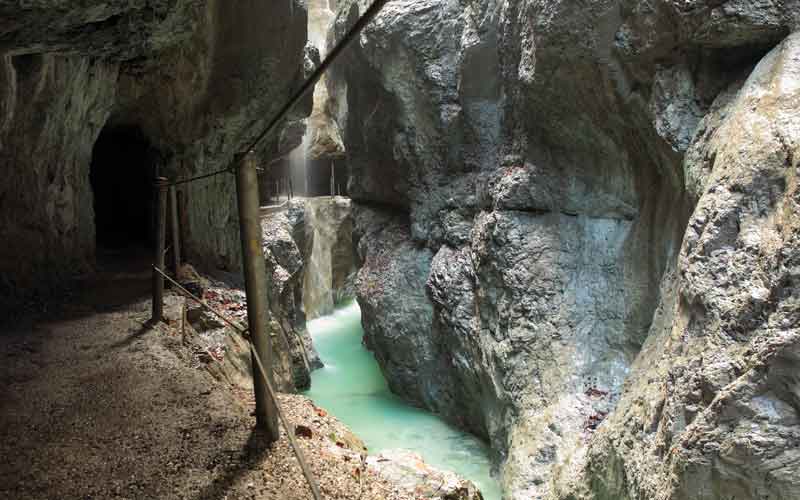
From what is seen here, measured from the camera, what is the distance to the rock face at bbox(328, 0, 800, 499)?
3.79 meters

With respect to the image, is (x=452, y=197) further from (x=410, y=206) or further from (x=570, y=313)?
(x=570, y=313)

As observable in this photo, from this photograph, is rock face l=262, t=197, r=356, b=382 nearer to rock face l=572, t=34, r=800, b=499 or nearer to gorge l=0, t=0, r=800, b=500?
gorge l=0, t=0, r=800, b=500

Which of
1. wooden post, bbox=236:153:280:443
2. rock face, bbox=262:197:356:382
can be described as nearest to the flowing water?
rock face, bbox=262:197:356:382

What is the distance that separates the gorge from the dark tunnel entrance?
0.06m

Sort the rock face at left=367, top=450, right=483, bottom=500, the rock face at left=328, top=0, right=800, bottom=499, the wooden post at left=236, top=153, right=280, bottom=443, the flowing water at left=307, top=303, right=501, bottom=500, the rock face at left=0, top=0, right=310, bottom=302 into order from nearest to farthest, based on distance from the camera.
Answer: the wooden post at left=236, top=153, right=280, bottom=443 < the rock face at left=367, top=450, right=483, bottom=500 < the rock face at left=328, top=0, right=800, bottom=499 < the rock face at left=0, top=0, right=310, bottom=302 < the flowing water at left=307, top=303, right=501, bottom=500

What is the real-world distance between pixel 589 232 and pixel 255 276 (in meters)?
6.14

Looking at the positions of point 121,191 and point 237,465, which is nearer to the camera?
point 237,465

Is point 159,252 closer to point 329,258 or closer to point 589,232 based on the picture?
point 589,232

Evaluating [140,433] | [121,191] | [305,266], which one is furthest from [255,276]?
[305,266]

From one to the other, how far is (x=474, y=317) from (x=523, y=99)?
12.3ft

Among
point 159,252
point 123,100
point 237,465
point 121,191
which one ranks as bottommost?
point 237,465

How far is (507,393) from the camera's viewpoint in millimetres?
8086

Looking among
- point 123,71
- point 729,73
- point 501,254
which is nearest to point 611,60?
point 729,73

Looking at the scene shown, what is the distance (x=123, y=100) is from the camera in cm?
795
